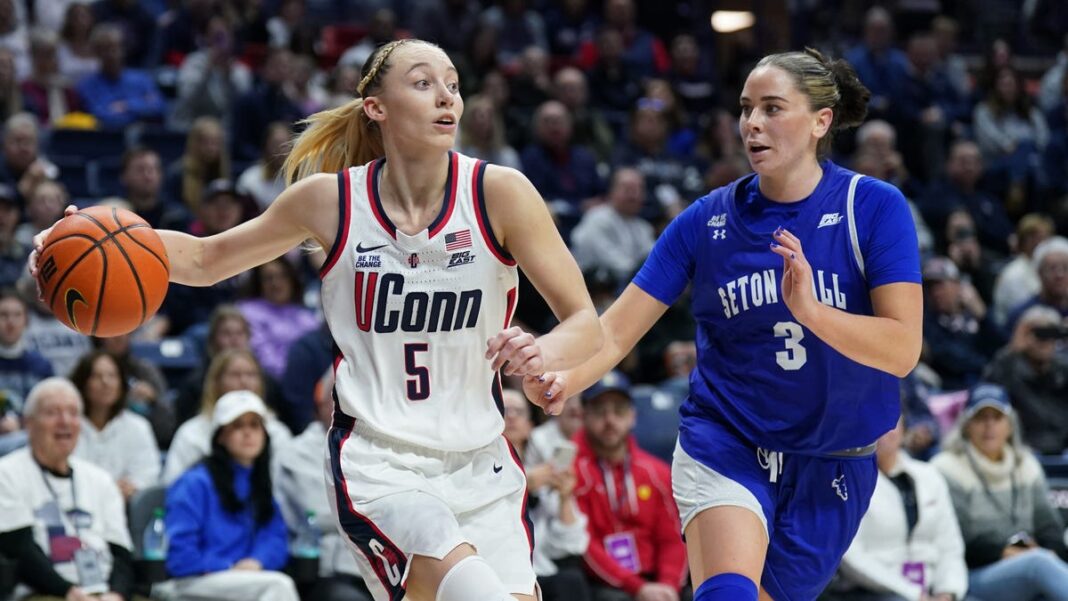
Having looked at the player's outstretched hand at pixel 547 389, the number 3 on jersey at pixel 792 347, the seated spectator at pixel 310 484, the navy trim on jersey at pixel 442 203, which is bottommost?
the seated spectator at pixel 310 484

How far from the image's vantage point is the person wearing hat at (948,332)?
1044 cm

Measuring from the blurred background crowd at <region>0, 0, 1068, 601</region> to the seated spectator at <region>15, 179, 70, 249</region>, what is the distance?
0.02 m

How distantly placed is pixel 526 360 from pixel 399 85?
39.8 inches

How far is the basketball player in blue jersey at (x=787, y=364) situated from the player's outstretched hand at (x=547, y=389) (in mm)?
234

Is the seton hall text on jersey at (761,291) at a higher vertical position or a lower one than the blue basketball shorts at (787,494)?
higher

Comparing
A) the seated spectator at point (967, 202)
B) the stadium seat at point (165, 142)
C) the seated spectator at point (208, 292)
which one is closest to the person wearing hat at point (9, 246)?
the seated spectator at point (208, 292)

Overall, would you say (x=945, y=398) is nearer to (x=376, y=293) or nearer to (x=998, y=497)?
(x=998, y=497)

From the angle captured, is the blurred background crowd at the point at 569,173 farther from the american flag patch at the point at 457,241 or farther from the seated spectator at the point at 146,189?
the american flag patch at the point at 457,241

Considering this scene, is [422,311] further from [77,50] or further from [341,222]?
[77,50]

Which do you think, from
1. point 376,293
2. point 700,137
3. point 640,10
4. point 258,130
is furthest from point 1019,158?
point 376,293

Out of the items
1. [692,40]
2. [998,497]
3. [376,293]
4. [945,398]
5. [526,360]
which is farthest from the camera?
[692,40]

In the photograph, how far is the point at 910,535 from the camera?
7.56 metres

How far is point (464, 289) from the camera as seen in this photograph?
159 inches

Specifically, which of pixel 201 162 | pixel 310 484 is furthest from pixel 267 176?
pixel 310 484
